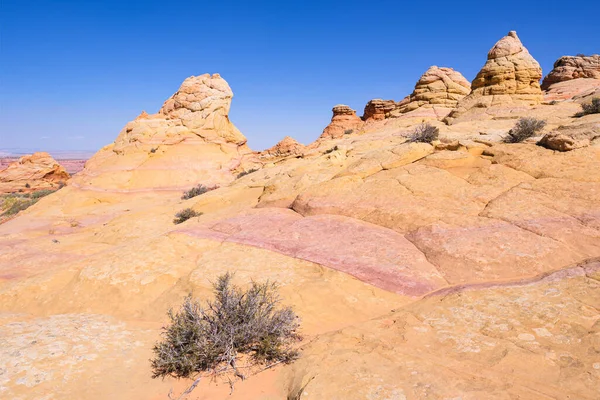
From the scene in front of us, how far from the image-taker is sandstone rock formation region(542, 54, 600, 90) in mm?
40006

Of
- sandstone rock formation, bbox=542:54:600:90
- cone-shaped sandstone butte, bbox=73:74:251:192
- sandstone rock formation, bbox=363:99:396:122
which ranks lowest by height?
cone-shaped sandstone butte, bbox=73:74:251:192

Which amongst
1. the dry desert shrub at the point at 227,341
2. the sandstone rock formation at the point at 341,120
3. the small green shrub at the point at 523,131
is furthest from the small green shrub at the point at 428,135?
the sandstone rock formation at the point at 341,120

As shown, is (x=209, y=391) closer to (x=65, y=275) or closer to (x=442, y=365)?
(x=442, y=365)

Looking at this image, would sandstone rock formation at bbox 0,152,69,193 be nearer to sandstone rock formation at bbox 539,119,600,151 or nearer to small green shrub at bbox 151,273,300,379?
small green shrub at bbox 151,273,300,379

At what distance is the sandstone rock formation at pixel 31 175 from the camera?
36000mm

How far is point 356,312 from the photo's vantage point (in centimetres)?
488

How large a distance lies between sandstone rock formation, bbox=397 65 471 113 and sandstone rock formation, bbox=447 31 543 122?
705cm

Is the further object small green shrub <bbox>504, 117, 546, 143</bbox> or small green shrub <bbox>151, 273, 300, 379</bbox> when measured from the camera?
small green shrub <bbox>504, 117, 546, 143</bbox>

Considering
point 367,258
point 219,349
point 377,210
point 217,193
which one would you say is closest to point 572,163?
point 377,210

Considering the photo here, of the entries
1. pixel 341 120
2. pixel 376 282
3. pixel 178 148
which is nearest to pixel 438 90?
pixel 341 120

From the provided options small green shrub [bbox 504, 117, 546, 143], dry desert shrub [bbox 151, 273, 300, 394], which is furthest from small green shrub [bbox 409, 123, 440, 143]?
dry desert shrub [bbox 151, 273, 300, 394]

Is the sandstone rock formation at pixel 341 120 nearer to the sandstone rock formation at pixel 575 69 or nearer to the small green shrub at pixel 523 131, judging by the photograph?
the sandstone rock formation at pixel 575 69

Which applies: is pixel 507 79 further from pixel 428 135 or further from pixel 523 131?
pixel 428 135

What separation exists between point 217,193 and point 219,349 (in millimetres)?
9753
